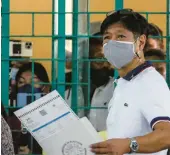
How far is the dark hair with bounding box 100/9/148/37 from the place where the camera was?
2715 mm

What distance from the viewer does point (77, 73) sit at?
400cm

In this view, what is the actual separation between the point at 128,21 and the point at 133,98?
0.43 metres

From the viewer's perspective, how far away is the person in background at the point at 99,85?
159 inches

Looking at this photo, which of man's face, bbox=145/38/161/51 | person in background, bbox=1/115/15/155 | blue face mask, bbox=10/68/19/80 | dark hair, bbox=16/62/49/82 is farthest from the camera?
blue face mask, bbox=10/68/19/80

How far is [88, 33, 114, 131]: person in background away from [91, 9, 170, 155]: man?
121 centimetres

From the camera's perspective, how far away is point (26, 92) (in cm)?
414

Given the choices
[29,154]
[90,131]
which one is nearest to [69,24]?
[29,154]

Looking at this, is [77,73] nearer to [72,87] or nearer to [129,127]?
[72,87]

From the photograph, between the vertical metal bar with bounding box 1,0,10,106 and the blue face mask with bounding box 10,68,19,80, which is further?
the blue face mask with bounding box 10,68,19,80

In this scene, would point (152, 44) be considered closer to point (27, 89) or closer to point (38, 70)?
point (38, 70)

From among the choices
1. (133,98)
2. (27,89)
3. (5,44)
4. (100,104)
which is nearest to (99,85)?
(100,104)

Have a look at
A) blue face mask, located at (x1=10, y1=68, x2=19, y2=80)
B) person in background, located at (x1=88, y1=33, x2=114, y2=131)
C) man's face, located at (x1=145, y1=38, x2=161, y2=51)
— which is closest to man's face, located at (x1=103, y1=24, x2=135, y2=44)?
person in background, located at (x1=88, y1=33, x2=114, y2=131)

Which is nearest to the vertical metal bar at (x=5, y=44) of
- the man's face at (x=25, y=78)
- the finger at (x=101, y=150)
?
the man's face at (x=25, y=78)

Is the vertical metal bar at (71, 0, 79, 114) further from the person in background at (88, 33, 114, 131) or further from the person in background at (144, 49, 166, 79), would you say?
the person in background at (144, 49, 166, 79)
